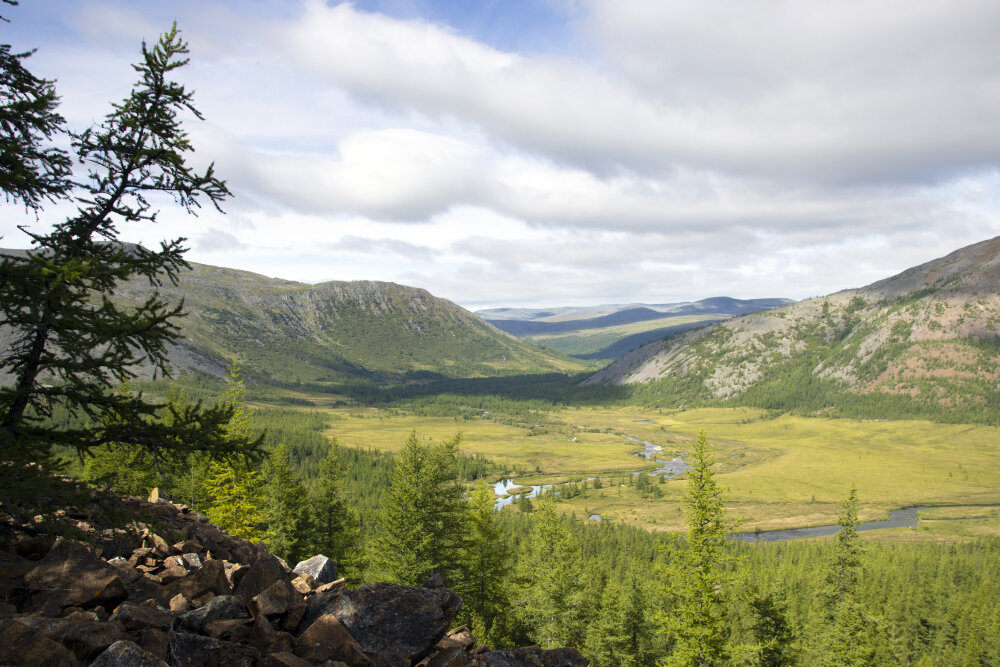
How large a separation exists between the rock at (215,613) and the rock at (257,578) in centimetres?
112

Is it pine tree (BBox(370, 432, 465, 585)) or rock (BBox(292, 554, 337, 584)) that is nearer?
rock (BBox(292, 554, 337, 584))

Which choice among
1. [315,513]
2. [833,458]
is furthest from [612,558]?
[833,458]

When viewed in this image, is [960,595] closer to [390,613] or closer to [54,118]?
[390,613]

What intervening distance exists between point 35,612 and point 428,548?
20682 mm

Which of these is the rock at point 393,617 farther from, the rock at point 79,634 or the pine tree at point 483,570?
the pine tree at point 483,570

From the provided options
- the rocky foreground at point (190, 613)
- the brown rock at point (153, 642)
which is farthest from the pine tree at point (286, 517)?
the brown rock at point (153, 642)

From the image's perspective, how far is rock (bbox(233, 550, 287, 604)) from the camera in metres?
11.8

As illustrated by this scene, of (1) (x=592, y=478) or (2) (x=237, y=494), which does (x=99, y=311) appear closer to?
(2) (x=237, y=494)

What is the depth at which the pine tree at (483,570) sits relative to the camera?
3036 cm

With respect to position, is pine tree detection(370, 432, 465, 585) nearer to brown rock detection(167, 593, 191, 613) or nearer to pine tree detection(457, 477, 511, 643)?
pine tree detection(457, 477, 511, 643)

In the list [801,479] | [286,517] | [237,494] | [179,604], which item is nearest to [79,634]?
[179,604]

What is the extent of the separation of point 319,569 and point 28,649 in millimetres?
8402

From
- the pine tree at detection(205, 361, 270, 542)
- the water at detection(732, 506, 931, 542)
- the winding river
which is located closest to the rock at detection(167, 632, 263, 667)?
the pine tree at detection(205, 361, 270, 542)

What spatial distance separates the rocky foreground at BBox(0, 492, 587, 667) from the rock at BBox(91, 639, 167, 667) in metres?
0.02
